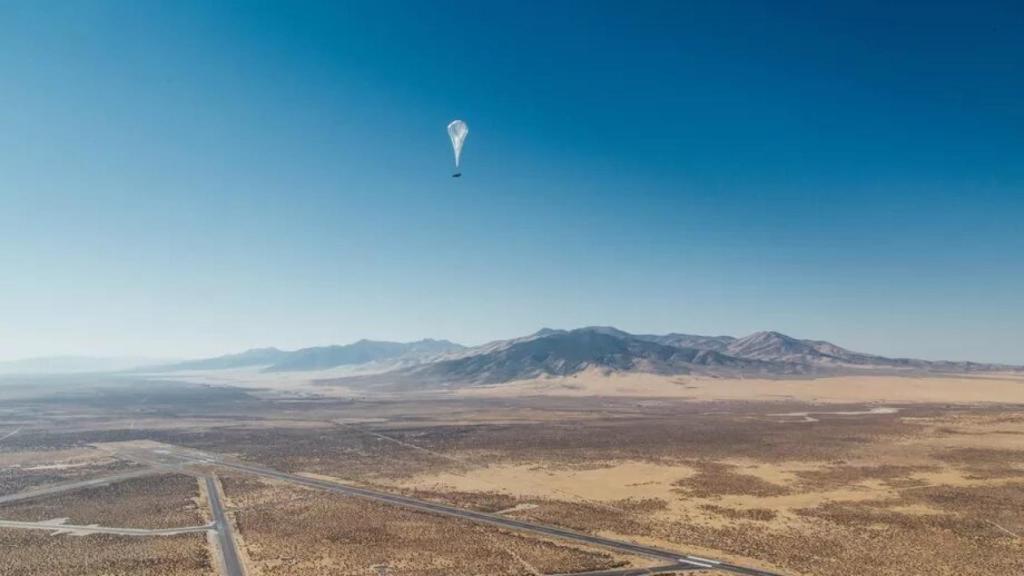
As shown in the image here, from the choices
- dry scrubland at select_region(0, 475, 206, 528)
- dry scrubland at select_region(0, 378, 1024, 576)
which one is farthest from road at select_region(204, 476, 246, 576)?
dry scrubland at select_region(0, 378, 1024, 576)

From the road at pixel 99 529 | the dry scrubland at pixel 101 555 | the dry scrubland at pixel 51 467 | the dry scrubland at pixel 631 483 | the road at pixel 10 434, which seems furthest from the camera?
the road at pixel 10 434

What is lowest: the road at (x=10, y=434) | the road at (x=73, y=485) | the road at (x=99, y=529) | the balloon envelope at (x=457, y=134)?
the road at (x=10, y=434)

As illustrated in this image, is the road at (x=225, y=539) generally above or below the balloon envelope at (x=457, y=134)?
below

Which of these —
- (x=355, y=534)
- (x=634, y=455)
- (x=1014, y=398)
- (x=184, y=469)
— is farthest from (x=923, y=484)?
(x=1014, y=398)

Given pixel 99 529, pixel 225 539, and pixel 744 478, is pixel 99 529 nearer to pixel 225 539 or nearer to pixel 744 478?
pixel 225 539

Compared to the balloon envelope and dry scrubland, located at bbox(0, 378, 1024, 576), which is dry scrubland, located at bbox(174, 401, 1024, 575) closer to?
dry scrubland, located at bbox(0, 378, 1024, 576)

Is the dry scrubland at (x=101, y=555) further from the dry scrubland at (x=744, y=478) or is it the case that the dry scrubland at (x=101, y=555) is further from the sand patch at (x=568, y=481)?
the sand patch at (x=568, y=481)

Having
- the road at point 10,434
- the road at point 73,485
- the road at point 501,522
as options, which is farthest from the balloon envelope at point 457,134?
the road at point 10,434
